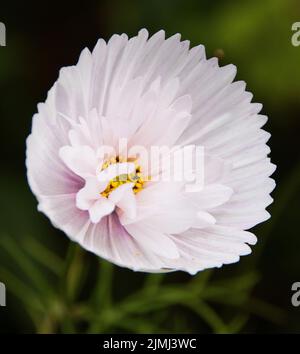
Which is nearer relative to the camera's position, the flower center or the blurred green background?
the flower center

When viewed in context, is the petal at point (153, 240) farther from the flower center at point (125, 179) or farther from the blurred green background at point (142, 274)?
the blurred green background at point (142, 274)

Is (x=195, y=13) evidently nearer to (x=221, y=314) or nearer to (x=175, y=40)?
(x=175, y=40)

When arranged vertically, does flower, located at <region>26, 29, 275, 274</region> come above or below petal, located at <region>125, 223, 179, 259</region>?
above

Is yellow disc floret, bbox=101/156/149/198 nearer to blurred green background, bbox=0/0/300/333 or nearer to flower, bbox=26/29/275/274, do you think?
flower, bbox=26/29/275/274

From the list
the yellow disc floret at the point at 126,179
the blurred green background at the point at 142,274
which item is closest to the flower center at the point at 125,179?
the yellow disc floret at the point at 126,179

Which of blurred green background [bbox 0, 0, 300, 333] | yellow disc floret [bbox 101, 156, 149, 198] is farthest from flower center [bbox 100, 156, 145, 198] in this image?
blurred green background [bbox 0, 0, 300, 333]
